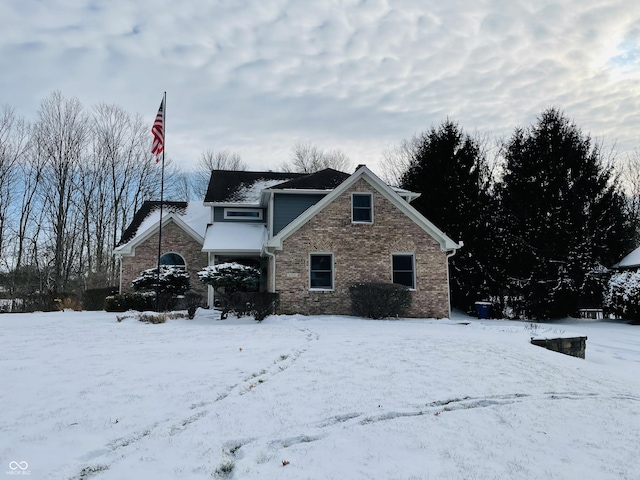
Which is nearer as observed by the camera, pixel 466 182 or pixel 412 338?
pixel 412 338

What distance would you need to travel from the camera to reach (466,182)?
2288 centimetres

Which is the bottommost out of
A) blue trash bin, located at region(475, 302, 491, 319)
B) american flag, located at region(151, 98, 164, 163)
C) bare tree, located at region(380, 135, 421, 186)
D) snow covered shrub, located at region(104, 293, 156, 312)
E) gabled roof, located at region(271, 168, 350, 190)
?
blue trash bin, located at region(475, 302, 491, 319)

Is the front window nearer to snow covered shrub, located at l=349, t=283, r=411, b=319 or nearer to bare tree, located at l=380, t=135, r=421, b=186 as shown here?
snow covered shrub, located at l=349, t=283, r=411, b=319

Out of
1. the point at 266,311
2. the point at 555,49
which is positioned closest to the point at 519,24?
the point at 555,49

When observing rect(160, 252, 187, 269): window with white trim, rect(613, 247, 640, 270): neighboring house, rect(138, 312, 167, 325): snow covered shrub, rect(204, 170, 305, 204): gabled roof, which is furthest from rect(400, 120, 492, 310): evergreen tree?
rect(138, 312, 167, 325): snow covered shrub

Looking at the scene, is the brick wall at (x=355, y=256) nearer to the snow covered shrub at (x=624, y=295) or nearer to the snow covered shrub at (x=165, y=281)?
the snow covered shrub at (x=165, y=281)

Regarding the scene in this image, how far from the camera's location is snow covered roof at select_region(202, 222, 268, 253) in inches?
696

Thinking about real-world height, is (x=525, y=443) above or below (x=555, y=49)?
below

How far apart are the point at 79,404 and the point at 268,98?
→ 44.3 feet

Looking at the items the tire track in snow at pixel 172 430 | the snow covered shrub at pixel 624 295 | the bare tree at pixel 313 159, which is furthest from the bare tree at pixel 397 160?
the tire track in snow at pixel 172 430

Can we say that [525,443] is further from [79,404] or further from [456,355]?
[79,404]

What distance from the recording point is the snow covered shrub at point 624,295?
1702 cm

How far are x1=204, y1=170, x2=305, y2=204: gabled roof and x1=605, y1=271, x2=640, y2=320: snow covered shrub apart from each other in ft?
52.4

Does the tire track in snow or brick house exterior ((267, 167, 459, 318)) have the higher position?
brick house exterior ((267, 167, 459, 318))
